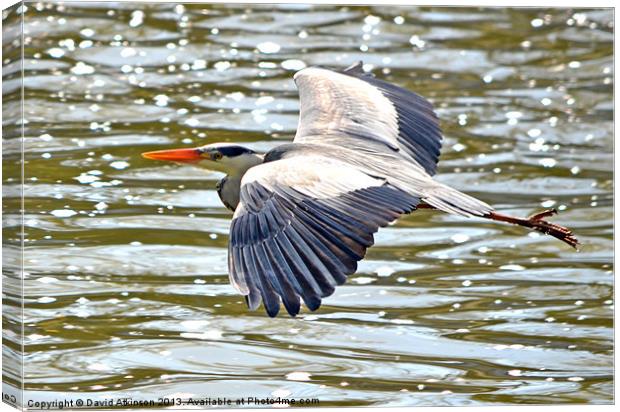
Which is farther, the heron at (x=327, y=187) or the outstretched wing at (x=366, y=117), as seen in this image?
the outstretched wing at (x=366, y=117)

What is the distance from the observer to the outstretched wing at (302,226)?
457 cm

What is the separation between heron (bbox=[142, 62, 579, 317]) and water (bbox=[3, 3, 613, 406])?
448 mm

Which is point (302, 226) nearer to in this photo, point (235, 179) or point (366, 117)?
point (235, 179)

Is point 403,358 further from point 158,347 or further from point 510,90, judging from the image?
point 510,90

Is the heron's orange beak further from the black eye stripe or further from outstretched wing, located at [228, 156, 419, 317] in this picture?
outstretched wing, located at [228, 156, 419, 317]

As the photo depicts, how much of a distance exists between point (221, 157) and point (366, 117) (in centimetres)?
59

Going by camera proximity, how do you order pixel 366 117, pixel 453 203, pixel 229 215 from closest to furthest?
1. pixel 453 203
2. pixel 366 117
3. pixel 229 215

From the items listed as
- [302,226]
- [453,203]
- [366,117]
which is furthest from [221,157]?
[302,226]

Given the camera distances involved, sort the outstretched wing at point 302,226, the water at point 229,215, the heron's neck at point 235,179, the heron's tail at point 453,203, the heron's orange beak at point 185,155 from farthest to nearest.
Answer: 1. the heron's orange beak at point 185,155
2. the heron's neck at point 235,179
3. the water at point 229,215
4. the heron's tail at point 453,203
5. the outstretched wing at point 302,226

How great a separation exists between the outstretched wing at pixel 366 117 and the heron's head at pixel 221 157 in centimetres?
21

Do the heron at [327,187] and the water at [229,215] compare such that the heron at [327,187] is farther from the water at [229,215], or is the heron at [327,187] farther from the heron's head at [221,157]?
the water at [229,215]

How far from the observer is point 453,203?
5.41 metres

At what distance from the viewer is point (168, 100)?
7371 millimetres

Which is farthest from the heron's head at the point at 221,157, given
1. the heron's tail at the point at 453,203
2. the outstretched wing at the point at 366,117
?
the heron's tail at the point at 453,203
